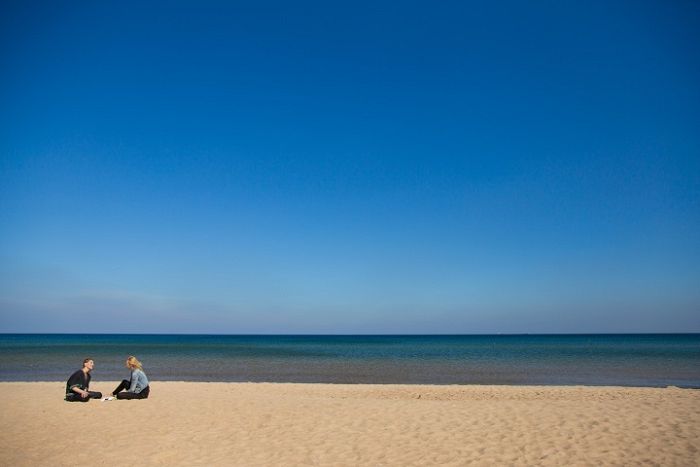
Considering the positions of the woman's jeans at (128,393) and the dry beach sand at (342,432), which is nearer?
the dry beach sand at (342,432)

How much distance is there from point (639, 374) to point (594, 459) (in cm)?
2565

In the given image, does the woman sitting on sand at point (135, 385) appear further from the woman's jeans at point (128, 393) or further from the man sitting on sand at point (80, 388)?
the man sitting on sand at point (80, 388)

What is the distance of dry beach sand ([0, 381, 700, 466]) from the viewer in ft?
26.8

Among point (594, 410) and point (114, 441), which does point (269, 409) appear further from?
point (594, 410)

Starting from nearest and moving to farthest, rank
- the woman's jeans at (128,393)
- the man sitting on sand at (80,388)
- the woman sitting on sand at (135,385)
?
the man sitting on sand at (80,388) → the woman's jeans at (128,393) → the woman sitting on sand at (135,385)

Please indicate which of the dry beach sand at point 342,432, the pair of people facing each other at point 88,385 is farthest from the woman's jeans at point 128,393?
the dry beach sand at point 342,432

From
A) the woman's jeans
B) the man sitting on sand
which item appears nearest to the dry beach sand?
the man sitting on sand

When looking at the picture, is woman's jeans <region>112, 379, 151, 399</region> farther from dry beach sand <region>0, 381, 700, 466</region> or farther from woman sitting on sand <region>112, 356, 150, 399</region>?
dry beach sand <region>0, 381, 700, 466</region>

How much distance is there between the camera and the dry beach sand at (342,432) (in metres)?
8.16

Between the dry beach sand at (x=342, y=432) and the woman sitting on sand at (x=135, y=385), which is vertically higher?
the woman sitting on sand at (x=135, y=385)

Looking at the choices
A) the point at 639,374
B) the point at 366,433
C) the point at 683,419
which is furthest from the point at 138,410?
the point at 639,374

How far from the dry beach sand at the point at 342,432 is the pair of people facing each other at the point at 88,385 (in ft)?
1.08

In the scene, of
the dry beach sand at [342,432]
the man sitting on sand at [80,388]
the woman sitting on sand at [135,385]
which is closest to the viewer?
the dry beach sand at [342,432]

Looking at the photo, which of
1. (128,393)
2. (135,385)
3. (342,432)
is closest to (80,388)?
(128,393)
